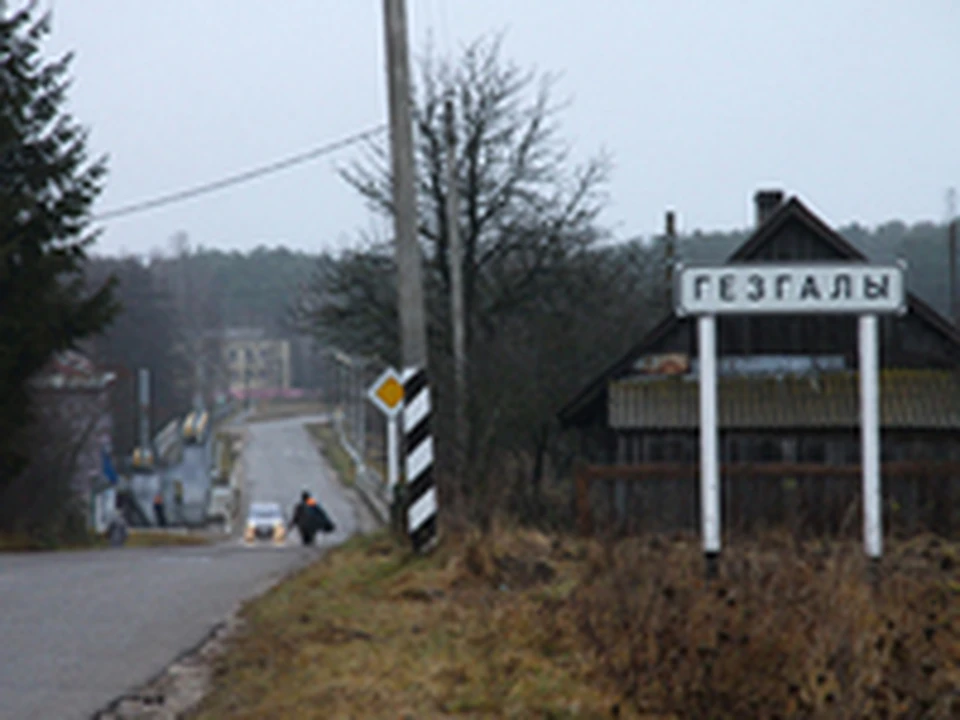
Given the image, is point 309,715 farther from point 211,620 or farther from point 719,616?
point 211,620

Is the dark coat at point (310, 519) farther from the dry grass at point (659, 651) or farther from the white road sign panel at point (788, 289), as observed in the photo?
the white road sign panel at point (788, 289)

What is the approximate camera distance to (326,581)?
11.8 meters

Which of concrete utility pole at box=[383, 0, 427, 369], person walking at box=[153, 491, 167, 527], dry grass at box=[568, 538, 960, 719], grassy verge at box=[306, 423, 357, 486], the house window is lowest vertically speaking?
person walking at box=[153, 491, 167, 527]

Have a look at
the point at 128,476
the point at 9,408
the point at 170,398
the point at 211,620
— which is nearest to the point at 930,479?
the point at 211,620

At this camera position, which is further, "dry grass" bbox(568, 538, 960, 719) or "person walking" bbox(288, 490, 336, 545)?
"person walking" bbox(288, 490, 336, 545)

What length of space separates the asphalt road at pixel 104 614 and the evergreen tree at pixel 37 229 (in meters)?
7.89

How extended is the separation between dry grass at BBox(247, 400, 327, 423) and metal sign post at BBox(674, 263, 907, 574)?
4710 inches

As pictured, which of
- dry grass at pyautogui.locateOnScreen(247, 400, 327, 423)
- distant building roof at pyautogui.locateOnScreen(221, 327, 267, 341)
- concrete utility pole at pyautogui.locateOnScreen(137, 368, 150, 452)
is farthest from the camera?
distant building roof at pyautogui.locateOnScreen(221, 327, 267, 341)

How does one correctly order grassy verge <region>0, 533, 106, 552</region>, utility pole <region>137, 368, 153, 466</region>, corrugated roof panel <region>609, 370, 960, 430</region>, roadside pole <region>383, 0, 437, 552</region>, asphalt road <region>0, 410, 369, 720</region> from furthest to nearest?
utility pole <region>137, 368, 153, 466</region>, corrugated roof panel <region>609, 370, 960, 430</region>, grassy verge <region>0, 533, 106, 552</region>, roadside pole <region>383, 0, 437, 552</region>, asphalt road <region>0, 410, 369, 720</region>

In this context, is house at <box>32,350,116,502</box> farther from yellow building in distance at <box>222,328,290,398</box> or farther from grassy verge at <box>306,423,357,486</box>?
yellow building in distance at <box>222,328,290,398</box>

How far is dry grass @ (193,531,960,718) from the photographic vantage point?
6.41 metres

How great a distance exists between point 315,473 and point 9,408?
4724cm

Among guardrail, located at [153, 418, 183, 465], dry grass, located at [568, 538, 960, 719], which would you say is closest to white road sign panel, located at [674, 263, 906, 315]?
dry grass, located at [568, 538, 960, 719]

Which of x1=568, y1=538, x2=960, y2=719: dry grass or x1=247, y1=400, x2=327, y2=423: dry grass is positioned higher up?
x1=247, y1=400, x2=327, y2=423: dry grass
